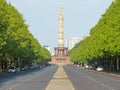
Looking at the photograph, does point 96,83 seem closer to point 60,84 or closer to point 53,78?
point 60,84

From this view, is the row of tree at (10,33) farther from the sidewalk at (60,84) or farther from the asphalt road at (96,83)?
the sidewalk at (60,84)

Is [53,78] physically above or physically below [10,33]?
below

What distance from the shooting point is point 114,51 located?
87.2 m

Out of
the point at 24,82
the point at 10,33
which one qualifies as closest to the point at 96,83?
the point at 24,82

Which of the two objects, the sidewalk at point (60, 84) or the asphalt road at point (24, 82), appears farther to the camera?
the asphalt road at point (24, 82)

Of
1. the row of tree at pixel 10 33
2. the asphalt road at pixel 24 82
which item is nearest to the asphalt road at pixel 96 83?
the asphalt road at pixel 24 82

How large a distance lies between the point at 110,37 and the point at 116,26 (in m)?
4.39

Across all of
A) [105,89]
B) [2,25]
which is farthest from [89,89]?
[2,25]

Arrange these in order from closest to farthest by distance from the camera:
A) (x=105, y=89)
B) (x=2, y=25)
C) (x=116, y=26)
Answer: (x=105, y=89) → (x=2, y=25) → (x=116, y=26)

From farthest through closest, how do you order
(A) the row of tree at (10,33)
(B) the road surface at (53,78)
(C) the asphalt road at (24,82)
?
1. (A) the row of tree at (10,33)
2. (C) the asphalt road at (24,82)
3. (B) the road surface at (53,78)

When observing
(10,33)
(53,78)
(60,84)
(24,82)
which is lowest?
(60,84)

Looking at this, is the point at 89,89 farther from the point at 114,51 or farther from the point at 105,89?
the point at 114,51

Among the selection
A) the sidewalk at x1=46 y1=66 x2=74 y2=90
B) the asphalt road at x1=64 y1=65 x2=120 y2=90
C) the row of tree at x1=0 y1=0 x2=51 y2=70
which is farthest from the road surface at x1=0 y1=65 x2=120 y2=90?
the row of tree at x1=0 y1=0 x2=51 y2=70

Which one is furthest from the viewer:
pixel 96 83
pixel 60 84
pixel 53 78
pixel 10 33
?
pixel 10 33
